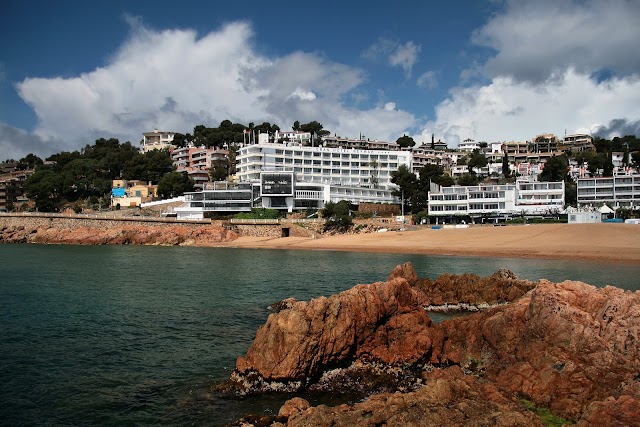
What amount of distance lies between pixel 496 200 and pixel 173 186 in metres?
74.1

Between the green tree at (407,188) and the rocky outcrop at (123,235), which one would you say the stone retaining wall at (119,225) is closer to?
the rocky outcrop at (123,235)

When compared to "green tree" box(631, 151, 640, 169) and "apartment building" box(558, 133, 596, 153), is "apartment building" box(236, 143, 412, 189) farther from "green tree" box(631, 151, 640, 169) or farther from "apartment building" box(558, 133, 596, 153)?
"apartment building" box(558, 133, 596, 153)

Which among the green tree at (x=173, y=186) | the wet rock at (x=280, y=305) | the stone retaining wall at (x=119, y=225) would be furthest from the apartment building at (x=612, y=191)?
the wet rock at (x=280, y=305)

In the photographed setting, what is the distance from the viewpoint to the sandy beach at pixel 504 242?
5872 cm

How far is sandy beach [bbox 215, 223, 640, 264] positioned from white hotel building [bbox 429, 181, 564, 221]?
54.3 ft

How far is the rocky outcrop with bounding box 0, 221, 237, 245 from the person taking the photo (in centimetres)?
8900

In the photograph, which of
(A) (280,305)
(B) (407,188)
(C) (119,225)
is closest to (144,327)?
(A) (280,305)

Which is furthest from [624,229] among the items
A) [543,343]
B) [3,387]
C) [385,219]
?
[3,387]

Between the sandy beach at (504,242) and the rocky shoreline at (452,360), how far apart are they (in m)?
42.5

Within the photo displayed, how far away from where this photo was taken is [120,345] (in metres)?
21.3

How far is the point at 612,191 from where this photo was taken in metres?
108

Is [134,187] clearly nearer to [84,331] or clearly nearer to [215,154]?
[215,154]

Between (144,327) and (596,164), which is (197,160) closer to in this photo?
(596,164)

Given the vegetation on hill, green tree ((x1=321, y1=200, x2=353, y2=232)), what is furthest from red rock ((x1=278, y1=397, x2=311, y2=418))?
the vegetation on hill
